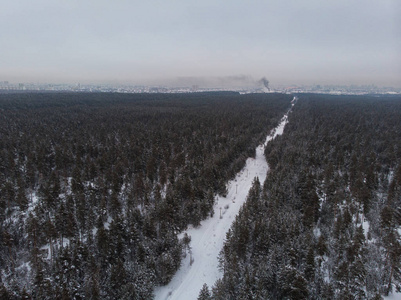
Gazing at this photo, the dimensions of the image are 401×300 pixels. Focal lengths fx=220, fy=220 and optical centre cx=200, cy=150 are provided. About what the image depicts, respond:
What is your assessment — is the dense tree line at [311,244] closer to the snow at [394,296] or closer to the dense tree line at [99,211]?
the snow at [394,296]

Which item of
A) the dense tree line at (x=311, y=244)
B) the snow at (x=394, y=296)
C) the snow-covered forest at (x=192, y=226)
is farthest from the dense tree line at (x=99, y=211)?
the snow at (x=394, y=296)

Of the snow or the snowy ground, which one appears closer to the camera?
the snow

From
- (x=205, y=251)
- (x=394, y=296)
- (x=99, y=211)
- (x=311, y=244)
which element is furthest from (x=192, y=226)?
(x=394, y=296)

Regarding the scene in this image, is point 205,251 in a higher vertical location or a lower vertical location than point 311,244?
lower

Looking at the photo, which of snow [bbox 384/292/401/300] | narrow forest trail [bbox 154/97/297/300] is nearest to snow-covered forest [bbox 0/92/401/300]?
narrow forest trail [bbox 154/97/297/300]

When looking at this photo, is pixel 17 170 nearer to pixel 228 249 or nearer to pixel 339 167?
pixel 228 249

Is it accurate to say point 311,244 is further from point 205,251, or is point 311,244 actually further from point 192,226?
point 192,226

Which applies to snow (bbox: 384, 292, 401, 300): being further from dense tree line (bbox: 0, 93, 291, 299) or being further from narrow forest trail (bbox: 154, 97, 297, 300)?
dense tree line (bbox: 0, 93, 291, 299)
